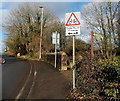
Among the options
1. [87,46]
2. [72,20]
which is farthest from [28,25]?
[72,20]

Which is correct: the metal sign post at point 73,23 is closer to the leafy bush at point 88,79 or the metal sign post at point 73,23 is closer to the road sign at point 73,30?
the road sign at point 73,30

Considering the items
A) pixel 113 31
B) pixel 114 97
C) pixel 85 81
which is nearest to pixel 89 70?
pixel 85 81

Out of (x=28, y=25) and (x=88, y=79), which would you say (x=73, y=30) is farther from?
(x=28, y=25)

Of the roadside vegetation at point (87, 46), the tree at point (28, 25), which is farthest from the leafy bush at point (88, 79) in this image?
the tree at point (28, 25)

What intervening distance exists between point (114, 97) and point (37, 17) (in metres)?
33.2

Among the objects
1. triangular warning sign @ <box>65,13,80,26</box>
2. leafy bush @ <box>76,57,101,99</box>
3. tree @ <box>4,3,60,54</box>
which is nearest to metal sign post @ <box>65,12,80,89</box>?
triangular warning sign @ <box>65,13,80,26</box>

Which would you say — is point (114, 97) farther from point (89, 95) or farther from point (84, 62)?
point (84, 62)

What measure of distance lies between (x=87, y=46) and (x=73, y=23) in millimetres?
12523

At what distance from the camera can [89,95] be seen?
218 inches

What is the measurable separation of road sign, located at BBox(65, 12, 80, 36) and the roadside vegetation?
1014 millimetres

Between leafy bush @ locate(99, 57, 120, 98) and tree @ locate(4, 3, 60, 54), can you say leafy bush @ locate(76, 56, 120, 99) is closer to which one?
leafy bush @ locate(99, 57, 120, 98)

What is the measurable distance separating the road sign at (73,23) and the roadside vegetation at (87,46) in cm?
101

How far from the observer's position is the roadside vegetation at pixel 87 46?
548cm

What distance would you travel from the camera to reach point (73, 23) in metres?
6.50
